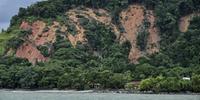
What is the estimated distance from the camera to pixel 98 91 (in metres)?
182

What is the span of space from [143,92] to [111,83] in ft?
45.5

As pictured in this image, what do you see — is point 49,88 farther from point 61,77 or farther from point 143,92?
point 143,92

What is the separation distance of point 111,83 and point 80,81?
10.5 m

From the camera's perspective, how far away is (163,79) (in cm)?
18088

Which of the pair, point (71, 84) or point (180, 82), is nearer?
point (180, 82)

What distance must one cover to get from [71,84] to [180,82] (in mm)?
36747

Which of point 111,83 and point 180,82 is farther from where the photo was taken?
point 111,83

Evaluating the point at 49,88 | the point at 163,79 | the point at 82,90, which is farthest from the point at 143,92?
the point at 49,88

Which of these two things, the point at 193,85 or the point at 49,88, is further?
the point at 49,88

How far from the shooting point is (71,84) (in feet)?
632

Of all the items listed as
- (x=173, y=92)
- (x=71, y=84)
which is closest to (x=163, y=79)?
(x=173, y=92)

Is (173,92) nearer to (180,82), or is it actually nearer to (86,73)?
(180,82)

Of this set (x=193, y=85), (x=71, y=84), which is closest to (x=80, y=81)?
(x=71, y=84)

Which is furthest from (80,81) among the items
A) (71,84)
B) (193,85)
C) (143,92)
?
(193,85)
